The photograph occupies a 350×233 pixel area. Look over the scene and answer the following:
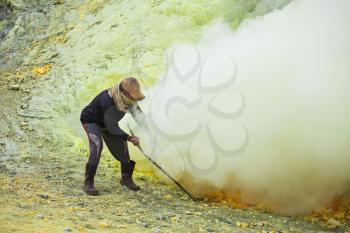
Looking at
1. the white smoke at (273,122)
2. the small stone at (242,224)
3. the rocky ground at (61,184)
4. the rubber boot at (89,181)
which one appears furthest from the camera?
the white smoke at (273,122)

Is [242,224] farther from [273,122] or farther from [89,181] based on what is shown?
[89,181]

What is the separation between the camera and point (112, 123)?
5297 mm

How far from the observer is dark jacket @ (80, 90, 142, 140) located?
5137 millimetres

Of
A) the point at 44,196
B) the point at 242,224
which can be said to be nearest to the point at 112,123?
the point at 44,196

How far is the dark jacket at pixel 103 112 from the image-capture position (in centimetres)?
514

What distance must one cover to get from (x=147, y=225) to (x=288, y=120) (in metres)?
2.46

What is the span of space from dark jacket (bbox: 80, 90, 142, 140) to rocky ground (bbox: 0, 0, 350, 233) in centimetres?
81

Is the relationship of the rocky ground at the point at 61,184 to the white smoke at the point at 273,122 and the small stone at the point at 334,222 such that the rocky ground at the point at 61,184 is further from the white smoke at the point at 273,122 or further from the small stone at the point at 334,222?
the white smoke at the point at 273,122

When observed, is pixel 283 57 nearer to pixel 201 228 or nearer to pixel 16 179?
pixel 201 228

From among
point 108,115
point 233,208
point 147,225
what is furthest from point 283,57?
point 147,225

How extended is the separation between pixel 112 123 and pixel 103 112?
0.19m

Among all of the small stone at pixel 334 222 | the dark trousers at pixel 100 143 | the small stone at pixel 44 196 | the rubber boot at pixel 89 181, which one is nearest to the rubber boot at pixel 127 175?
the dark trousers at pixel 100 143

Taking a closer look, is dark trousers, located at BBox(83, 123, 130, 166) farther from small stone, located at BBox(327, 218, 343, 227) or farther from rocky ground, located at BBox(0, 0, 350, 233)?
small stone, located at BBox(327, 218, 343, 227)

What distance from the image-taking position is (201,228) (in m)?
4.35
